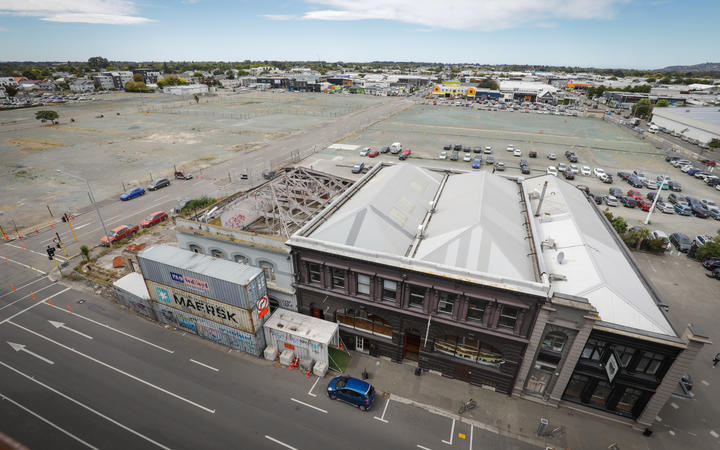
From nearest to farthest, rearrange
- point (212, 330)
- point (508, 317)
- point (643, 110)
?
point (508, 317), point (212, 330), point (643, 110)

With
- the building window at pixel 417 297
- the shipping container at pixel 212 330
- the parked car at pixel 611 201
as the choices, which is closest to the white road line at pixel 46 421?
the shipping container at pixel 212 330

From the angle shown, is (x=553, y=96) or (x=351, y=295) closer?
(x=351, y=295)

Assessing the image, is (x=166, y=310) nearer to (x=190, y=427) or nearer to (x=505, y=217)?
(x=190, y=427)

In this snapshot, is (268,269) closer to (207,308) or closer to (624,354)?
(207,308)

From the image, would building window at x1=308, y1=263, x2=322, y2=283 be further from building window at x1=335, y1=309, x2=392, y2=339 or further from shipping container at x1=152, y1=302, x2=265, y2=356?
shipping container at x1=152, y1=302, x2=265, y2=356

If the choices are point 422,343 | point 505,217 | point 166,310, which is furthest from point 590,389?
point 166,310

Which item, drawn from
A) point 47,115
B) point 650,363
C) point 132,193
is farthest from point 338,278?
point 47,115

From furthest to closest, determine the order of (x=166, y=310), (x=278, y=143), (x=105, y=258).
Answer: (x=278, y=143) → (x=105, y=258) → (x=166, y=310)

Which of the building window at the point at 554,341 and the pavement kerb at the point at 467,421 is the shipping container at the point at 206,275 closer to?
the pavement kerb at the point at 467,421
